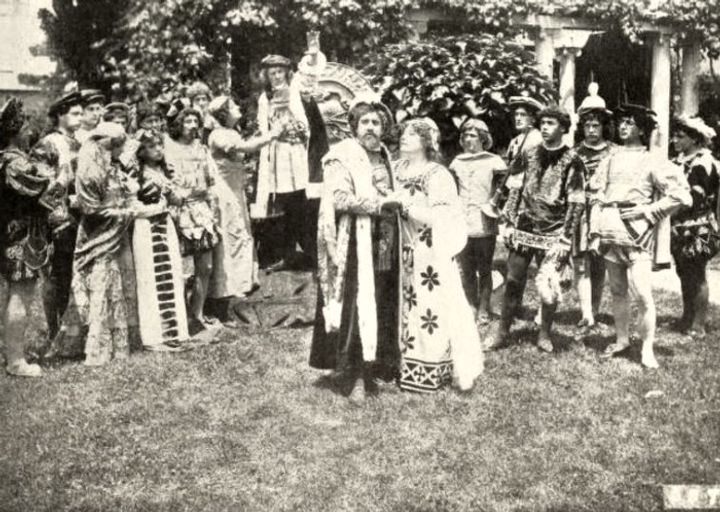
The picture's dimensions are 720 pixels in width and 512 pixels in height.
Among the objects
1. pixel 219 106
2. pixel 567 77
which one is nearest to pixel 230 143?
pixel 219 106

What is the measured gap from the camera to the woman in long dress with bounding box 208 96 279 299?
26.8 ft

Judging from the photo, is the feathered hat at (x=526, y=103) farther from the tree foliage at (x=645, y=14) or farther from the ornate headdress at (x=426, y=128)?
the tree foliage at (x=645, y=14)

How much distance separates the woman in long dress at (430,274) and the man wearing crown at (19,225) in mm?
2740

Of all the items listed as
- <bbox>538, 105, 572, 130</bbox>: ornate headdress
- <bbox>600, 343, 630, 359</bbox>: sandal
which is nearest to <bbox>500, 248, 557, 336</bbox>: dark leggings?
<bbox>600, 343, 630, 359</bbox>: sandal

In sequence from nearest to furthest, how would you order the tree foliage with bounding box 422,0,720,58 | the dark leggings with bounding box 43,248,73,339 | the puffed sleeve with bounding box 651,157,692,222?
1. the puffed sleeve with bounding box 651,157,692,222
2. the dark leggings with bounding box 43,248,73,339
3. the tree foliage with bounding box 422,0,720,58

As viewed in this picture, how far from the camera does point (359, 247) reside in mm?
5867

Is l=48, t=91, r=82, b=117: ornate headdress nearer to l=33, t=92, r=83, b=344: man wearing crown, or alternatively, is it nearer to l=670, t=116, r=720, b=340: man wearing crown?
l=33, t=92, r=83, b=344: man wearing crown

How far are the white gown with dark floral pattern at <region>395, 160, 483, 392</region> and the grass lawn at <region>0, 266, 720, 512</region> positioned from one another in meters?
0.22

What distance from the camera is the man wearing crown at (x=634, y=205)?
668 centimetres

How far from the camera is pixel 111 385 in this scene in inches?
253

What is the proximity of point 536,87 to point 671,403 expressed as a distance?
440cm

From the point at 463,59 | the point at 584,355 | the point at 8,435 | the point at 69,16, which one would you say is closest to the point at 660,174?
the point at 584,355

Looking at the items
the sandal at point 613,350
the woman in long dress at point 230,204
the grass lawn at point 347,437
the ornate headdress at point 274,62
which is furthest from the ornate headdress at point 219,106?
the sandal at point 613,350

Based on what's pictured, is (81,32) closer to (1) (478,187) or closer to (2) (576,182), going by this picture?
(1) (478,187)
